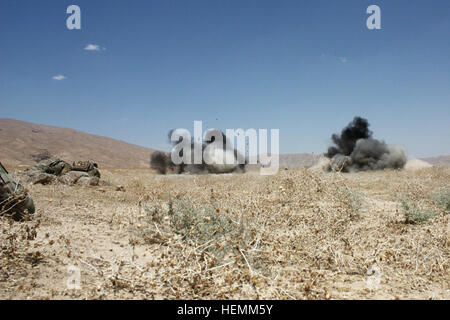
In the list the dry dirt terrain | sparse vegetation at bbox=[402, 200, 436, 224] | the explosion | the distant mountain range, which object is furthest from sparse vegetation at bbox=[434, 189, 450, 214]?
the distant mountain range

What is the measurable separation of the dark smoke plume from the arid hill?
22756mm

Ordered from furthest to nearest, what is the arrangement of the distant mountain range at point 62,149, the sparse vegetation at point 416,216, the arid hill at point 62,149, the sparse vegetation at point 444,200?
the arid hill at point 62,149
the distant mountain range at point 62,149
the sparse vegetation at point 444,200
the sparse vegetation at point 416,216

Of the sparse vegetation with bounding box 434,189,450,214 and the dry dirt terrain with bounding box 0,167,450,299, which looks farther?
the sparse vegetation with bounding box 434,189,450,214

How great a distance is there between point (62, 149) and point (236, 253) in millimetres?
40798

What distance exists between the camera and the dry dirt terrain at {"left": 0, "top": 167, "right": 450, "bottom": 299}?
280 centimetres

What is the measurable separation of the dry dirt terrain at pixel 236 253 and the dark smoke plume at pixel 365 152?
53.5 feet

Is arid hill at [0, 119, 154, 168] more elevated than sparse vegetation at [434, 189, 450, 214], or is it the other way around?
arid hill at [0, 119, 154, 168]

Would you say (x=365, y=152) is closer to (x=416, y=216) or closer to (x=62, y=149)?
(x=416, y=216)

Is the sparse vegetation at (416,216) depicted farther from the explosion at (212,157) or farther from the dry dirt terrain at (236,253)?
the explosion at (212,157)

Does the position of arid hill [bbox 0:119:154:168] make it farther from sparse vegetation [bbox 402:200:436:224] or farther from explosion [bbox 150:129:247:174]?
sparse vegetation [bbox 402:200:436:224]

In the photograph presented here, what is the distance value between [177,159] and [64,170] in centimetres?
1066

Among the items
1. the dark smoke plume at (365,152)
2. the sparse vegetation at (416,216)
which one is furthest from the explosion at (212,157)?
the sparse vegetation at (416,216)

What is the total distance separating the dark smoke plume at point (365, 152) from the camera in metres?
21.4
